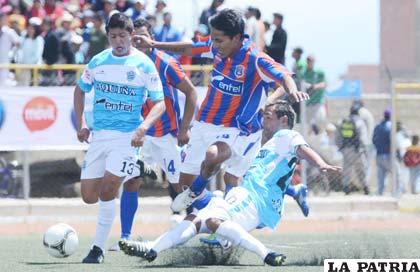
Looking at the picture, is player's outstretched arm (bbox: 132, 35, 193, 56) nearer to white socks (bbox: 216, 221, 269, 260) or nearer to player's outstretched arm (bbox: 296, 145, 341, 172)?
player's outstretched arm (bbox: 296, 145, 341, 172)

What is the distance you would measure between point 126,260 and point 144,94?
4.95ft

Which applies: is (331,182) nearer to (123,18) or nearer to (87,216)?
(87,216)

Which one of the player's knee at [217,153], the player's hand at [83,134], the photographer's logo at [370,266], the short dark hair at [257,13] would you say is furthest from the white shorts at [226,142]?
the short dark hair at [257,13]

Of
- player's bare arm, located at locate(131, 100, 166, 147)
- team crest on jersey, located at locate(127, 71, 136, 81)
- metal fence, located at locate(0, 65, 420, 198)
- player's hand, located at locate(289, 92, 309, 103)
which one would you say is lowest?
metal fence, located at locate(0, 65, 420, 198)

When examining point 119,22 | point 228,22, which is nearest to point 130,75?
point 119,22

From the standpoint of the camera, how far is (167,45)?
13.1 meters

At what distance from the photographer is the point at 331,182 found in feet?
73.6

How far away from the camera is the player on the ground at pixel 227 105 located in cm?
1191

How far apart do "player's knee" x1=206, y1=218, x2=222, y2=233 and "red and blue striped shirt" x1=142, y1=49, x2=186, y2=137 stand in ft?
9.38

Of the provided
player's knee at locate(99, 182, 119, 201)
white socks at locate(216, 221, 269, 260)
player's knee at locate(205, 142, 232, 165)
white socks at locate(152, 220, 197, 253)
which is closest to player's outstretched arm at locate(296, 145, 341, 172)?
white socks at locate(216, 221, 269, 260)

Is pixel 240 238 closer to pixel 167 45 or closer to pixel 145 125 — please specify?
pixel 145 125

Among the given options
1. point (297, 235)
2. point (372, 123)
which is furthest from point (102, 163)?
point (372, 123)

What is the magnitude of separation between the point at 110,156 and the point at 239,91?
148cm

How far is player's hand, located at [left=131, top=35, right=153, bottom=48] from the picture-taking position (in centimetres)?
1304
